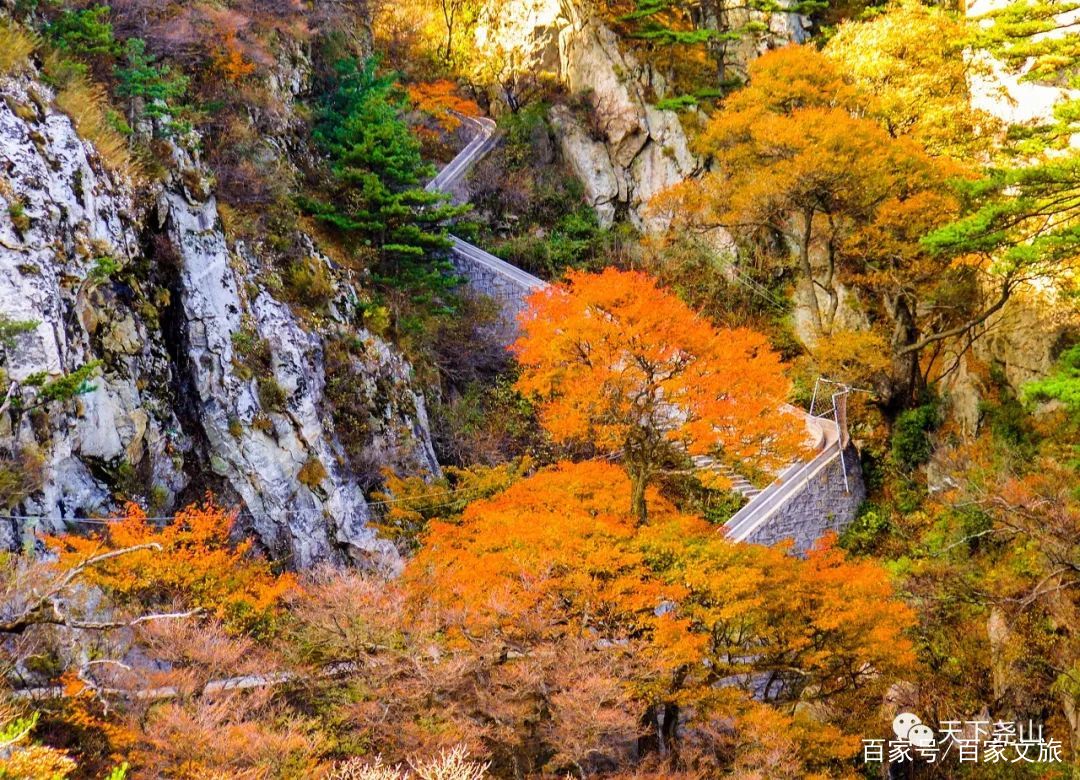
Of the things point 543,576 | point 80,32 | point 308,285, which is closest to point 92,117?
point 80,32

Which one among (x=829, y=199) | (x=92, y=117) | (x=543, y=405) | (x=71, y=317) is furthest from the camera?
(x=829, y=199)

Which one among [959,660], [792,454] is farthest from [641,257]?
[959,660]

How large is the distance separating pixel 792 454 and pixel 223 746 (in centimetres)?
1260

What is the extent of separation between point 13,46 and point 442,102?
15.5 metres

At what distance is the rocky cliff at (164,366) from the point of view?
44.3 ft

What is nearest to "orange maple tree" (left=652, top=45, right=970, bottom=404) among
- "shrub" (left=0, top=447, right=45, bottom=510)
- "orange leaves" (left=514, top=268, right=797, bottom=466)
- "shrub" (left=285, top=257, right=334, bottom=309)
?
"orange leaves" (left=514, top=268, right=797, bottom=466)

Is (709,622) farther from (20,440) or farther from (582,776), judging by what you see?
(20,440)

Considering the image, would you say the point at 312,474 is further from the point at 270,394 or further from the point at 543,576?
the point at 543,576

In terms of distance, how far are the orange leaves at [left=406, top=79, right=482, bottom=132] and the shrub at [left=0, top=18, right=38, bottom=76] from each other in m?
13.8

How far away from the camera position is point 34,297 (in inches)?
531

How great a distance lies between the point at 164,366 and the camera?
54.5ft

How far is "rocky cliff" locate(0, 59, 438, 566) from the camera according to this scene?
13500mm

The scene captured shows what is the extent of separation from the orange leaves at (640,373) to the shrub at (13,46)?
9.66 metres

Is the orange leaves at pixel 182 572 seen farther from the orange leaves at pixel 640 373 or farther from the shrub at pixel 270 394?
the orange leaves at pixel 640 373
